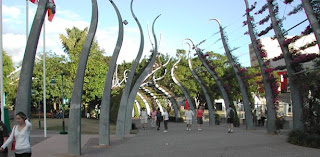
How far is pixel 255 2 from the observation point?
71.1ft

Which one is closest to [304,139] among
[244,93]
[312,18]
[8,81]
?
[312,18]

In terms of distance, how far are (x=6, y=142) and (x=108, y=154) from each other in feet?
20.7

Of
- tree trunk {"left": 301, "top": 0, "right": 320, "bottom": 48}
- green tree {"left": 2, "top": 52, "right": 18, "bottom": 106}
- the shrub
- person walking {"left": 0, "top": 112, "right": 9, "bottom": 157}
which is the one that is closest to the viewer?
person walking {"left": 0, "top": 112, "right": 9, "bottom": 157}

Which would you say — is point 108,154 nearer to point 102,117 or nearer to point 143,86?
point 102,117

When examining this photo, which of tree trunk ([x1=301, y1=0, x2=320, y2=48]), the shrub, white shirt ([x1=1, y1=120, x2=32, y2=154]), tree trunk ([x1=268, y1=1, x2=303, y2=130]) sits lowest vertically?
the shrub

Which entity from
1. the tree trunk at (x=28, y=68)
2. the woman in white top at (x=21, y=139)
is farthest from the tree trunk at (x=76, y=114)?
the woman in white top at (x=21, y=139)

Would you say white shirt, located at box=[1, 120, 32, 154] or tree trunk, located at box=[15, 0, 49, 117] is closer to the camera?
white shirt, located at box=[1, 120, 32, 154]

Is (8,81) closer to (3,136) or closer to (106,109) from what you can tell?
(106,109)

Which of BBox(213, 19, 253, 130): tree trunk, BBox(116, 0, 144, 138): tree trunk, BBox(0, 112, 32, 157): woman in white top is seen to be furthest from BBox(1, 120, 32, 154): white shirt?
BBox(213, 19, 253, 130): tree trunk

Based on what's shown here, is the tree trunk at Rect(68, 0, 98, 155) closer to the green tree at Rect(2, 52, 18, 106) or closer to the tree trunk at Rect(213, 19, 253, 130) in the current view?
the tree trunk at Rect(213, 19, 253, 130)

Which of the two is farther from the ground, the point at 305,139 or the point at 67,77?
the point at 67,77

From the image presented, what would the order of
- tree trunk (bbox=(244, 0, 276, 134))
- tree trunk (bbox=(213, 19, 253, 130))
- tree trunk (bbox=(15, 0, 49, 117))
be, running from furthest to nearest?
tree trunk (bbox=(213, 19, 253, 130)) → tree trunk (bbox=(244, 0, 276, 134)) → tree trunk (bbox=(15, 0, 49, 117))

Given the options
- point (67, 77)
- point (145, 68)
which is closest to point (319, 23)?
point (145, 68)

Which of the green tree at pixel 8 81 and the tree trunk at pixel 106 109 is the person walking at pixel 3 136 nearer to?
the tree trunk at pixel 106 109
